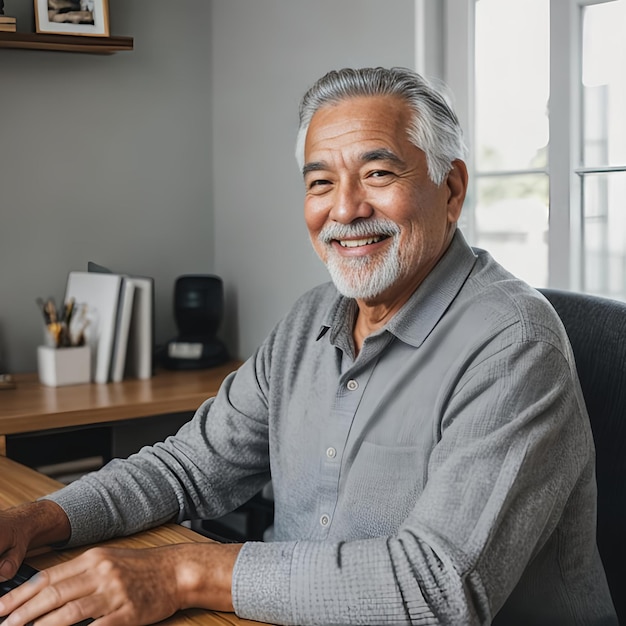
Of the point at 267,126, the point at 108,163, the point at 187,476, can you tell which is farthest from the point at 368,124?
the point at 108,163

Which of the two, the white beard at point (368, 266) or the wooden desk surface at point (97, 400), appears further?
the wooden desk surface at point (97, 400)

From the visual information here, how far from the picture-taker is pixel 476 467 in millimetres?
1137

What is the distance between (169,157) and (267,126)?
0.37 meters

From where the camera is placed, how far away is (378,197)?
1.48m

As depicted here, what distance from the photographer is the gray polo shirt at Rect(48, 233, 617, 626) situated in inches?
43.3

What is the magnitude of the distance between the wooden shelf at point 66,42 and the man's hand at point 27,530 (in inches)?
60.1

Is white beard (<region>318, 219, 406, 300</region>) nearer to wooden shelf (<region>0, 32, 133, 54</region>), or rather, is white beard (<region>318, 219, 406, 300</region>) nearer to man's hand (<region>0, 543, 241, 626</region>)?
man's hand (<region>0, 543, 241, 626</region>)

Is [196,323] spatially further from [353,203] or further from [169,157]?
[353,203]

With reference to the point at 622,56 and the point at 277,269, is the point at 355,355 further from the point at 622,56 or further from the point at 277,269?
the point at 277,269

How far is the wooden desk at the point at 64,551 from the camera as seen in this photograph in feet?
3.70

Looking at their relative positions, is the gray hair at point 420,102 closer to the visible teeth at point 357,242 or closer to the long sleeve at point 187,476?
the visible teeth at point 357,242

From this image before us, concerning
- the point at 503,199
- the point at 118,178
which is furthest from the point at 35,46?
the point at 503,199

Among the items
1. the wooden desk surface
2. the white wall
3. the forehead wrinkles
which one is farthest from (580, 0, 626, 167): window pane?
the wooden desk surface

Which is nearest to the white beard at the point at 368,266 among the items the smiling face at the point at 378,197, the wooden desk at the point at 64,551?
the smiling face at the point at 378,197
